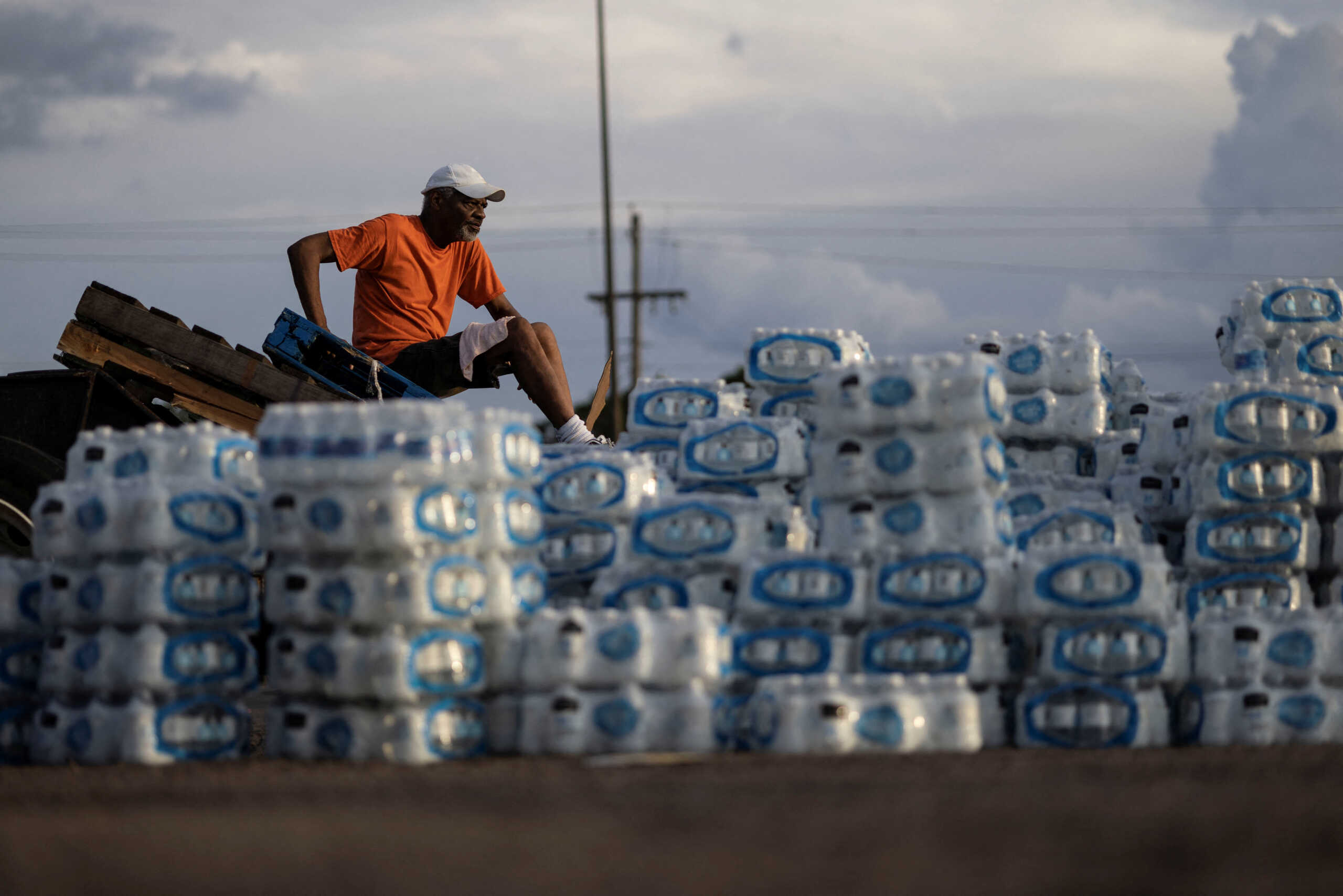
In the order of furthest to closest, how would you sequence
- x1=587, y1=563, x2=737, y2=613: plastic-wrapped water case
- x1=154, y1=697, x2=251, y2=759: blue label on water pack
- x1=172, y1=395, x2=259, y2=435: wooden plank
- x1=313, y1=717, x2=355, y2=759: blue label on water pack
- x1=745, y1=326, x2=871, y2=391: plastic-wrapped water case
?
x1=172, y1=395, x2=259, y2=435: wooden plank < x1=745, y1=326, x2=871, y2=391: plastic-wrapped water case < x1=587, y1=563, x2=737, y2=613: plastic-wrapped water case < x1=154, y1=697, x2=251, y2=759: blue label on water pack < x1=313, y1=717, x2=355, y2=759: blue label on water pack

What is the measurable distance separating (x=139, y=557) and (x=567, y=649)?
5.86 ft

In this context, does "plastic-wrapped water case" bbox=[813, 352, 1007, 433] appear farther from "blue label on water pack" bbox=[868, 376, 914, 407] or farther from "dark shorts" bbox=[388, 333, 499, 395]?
"dark shorts" bbox=[388, 333, 499, 395]

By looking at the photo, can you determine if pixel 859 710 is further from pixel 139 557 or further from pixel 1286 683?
pixel 139 557

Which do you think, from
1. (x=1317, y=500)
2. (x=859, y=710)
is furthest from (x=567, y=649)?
(x=1317, y=500)

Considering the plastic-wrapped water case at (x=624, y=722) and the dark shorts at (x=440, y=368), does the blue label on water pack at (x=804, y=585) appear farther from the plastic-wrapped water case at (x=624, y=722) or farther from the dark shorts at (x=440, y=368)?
the dark shorts at (x=440, y=368)

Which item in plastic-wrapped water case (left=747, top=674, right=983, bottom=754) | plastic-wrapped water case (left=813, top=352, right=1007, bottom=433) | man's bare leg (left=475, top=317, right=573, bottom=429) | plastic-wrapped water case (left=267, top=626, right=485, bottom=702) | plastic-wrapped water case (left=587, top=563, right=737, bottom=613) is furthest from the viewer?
man's bare leg (left=475, top=317, right=573, bottom=429)

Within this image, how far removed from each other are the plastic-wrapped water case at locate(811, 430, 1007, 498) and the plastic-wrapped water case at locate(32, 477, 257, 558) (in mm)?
2451

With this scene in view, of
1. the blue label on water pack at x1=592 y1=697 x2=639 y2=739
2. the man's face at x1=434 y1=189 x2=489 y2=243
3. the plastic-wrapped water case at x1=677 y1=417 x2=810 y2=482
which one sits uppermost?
the man's face at x1=434 y1=189 x2=489 y2=243

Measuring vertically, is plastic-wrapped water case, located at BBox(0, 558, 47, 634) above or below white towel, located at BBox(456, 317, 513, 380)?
below

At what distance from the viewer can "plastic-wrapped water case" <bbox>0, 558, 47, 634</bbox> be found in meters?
6.30

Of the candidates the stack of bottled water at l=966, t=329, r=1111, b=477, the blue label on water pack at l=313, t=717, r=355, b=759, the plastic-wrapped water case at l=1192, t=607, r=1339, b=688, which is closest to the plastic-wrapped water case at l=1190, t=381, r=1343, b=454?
the plastic-wrapped water case at l=1192, t=607, r=1339, b=688

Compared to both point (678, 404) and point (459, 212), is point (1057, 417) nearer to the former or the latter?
point (678, 404)

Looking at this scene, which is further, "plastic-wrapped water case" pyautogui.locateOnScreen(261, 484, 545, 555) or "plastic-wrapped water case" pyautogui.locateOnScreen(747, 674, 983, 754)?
"plastic-wrapped water case" pyautogui.locateOnScreen(261, 484, 545, 555)

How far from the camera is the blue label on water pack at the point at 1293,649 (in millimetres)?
5965
